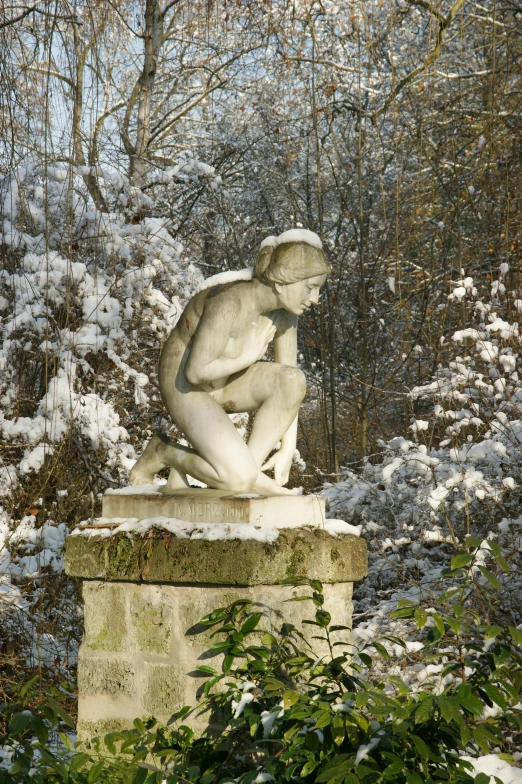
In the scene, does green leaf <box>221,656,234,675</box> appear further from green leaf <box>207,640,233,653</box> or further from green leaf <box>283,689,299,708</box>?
green leaf <box>283,689,299,708</box>

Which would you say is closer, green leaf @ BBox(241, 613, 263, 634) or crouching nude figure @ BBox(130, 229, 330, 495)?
green leaf @ BBox(241, 613, 263, 634)

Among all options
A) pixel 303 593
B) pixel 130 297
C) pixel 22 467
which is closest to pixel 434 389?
pixel 130 297

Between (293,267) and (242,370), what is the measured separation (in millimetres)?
455

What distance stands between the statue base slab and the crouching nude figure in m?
0.08

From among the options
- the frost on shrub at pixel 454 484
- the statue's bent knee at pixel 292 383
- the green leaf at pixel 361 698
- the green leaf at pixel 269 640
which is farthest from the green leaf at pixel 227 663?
the frost on shrub at pixel 454 484

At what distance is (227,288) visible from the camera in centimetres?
312

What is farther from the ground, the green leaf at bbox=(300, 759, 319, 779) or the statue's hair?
the statue's hair

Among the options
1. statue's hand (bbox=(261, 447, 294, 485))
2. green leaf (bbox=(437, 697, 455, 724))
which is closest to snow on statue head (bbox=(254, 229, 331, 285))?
statue's hand (bbox=(261, 447, 294, 485))

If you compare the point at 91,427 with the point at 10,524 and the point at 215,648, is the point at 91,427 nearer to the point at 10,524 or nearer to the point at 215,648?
the point at 10,524

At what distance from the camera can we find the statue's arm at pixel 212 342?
3.06 metres

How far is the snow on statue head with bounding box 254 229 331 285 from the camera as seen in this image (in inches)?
119

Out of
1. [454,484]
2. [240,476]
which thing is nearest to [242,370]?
[240,476]

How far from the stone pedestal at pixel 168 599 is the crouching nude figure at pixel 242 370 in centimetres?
28

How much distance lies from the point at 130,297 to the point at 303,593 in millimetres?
3735
